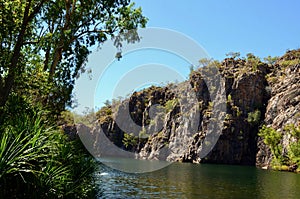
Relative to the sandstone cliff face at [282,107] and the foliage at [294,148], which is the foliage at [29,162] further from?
the sandstone cliff face at [282,107]

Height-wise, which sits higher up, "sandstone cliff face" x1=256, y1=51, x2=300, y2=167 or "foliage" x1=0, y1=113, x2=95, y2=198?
"sandstone cliff face" x1=256, y1=51, x2=300, y2=167

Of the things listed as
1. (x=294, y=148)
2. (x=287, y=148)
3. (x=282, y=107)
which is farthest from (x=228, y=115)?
(x=294, y=148)

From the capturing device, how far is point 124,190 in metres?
25.8

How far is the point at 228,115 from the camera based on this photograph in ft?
324

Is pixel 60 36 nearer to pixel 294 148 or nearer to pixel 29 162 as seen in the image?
pixel 29 162

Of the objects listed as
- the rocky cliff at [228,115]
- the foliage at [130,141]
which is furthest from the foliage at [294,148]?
the foliage at [130,141]

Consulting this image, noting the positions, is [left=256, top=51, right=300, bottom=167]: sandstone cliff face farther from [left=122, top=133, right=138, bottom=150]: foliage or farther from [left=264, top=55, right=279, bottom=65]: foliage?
[left=122, top=133, right=138, bottom=150]: foliage

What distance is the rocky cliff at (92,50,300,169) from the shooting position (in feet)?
294

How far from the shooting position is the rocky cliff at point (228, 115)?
89625mm

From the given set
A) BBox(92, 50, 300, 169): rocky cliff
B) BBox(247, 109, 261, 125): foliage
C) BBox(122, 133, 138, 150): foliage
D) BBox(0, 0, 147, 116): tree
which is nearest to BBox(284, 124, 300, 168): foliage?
BBox(92, 50, 300, 169): rocky cliff

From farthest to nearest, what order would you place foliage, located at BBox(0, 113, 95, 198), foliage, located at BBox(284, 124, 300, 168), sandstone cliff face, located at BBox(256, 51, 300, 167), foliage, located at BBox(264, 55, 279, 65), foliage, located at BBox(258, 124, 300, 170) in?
foliage, located at BBox(264, 55, 279, 65), sandstone cliff face, located at BBox(256, 51, 300, 167), foliage, located at BBox(258, 124, 300, 170), foliage, located at BBox(284, 124, 300, 168), foliage, located at BBox(0, 113, 95, 198)

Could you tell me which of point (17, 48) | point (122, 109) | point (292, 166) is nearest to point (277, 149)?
point (292, 166)

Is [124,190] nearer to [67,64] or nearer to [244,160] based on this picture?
[67,64]

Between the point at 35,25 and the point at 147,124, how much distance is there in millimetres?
119844
